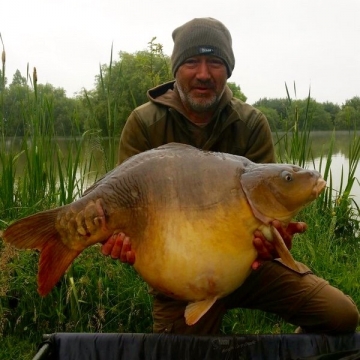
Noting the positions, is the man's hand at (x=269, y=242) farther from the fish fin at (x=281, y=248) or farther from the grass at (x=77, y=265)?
the grass at (x=77, y=265)

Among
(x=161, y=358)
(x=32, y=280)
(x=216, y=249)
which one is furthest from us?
(x=32, y=280)

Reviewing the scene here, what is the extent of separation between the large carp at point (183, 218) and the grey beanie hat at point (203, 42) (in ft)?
2.06

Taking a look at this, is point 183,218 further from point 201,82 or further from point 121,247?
point 201,82

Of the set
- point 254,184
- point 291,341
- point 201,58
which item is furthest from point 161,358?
point 201,58

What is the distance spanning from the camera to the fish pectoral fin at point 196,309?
138cm

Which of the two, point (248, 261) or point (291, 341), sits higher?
point (248, 261)

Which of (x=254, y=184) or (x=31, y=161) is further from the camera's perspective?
(x=31, y=161)

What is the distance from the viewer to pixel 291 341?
168cm

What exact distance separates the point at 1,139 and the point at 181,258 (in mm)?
1573

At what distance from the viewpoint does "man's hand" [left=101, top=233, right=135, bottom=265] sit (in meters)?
1.41

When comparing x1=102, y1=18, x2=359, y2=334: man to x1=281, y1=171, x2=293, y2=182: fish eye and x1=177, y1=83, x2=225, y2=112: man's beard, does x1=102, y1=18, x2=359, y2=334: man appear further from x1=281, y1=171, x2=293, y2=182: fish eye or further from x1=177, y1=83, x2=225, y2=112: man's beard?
x1=281, y1=171, x2=293, y2=182: fish eye

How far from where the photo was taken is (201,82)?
75.1 inches

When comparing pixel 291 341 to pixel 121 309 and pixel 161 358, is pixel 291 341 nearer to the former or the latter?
pixel 161 358

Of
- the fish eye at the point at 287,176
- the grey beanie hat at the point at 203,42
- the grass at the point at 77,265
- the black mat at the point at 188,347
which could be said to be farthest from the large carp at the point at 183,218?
the grass at the point at 77,265
